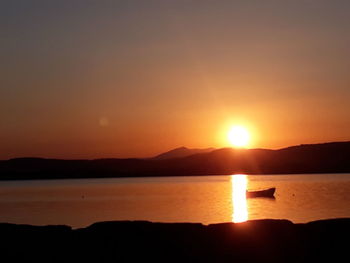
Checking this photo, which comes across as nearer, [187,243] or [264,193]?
[187,243]

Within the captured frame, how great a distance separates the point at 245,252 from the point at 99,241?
3294 mm

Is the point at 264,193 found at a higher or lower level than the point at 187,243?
higher

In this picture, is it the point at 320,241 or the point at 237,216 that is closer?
the point at 320,241

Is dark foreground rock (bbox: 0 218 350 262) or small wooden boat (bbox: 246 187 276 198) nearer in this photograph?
dark foreground rock (bbox: 0 218 350 262)

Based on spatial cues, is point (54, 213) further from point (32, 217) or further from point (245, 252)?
point (245, 252)

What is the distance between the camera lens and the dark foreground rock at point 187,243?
13.1m

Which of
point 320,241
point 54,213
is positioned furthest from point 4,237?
point 54,213

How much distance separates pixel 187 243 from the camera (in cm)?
1341

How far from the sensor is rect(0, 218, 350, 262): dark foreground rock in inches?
517

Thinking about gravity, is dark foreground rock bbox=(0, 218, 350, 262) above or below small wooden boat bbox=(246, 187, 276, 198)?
below

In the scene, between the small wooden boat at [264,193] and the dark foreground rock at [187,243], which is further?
the small wooden boat at [264,193]

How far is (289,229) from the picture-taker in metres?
13.8

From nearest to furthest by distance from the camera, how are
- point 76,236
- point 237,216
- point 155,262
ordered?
point 155,262
point 76,236
point 237,216

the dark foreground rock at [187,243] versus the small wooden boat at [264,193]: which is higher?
the small wooden boat at [264,193]
